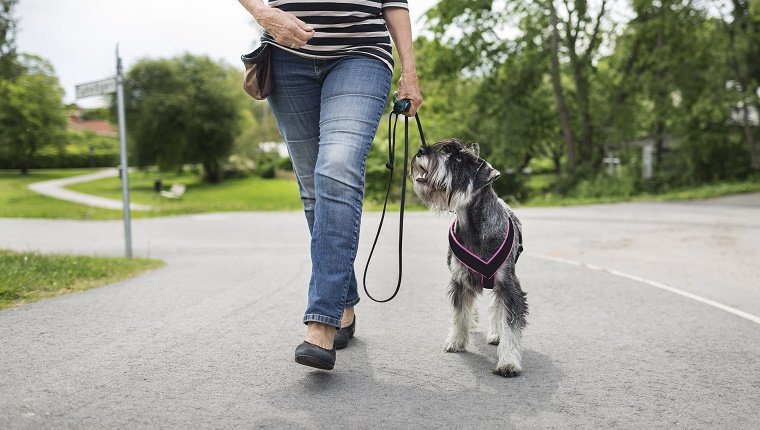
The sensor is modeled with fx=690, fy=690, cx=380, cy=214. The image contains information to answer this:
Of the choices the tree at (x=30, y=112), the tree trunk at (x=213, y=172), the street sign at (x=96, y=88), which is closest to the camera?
the street sign at (x=96, y=88)

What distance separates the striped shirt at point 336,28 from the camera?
11.8ft

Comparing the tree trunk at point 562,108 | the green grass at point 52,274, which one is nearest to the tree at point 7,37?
the green grass at point 52,274

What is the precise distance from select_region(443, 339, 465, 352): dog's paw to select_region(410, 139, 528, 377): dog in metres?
0.27

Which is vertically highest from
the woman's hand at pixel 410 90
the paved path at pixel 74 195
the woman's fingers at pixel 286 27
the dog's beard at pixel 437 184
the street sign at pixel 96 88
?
the street sign at pixel 96 88

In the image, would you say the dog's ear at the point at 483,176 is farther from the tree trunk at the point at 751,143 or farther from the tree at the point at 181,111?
the tree at the point at 181,111

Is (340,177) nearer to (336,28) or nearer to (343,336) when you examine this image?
(336,28)

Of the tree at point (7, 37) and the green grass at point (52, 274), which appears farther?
the tree at point (7, 37)

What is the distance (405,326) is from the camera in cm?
480

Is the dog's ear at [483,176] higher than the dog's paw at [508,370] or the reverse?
higher

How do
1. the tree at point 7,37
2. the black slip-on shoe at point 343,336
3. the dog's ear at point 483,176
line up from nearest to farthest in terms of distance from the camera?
the dog's ear at point 483,176 → the black slip-on shoe at point 343,336 → the tree at point 7,37

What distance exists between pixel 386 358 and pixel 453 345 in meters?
0.47

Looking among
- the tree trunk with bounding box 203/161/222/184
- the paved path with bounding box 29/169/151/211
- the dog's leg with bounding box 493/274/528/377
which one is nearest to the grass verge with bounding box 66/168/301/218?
the paved path with bounding box 29/169/151/211

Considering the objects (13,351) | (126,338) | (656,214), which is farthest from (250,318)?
(656,214)

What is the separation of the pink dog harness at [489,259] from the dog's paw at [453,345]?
42cm
